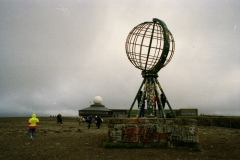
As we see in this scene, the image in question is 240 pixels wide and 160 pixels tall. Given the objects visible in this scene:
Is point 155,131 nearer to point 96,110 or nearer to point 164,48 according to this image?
point 164,48

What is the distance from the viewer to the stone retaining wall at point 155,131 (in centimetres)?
811

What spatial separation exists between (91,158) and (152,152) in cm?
252

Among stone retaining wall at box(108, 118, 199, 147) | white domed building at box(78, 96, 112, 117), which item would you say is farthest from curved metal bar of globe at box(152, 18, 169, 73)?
white domed building at box(78, 96, 112, 117)

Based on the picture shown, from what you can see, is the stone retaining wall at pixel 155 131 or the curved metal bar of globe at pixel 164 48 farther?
the curved metal bar of globe at pixel 164 48

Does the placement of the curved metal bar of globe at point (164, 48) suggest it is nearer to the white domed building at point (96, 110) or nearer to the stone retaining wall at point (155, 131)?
the stone retaining wall at point (155, 131)

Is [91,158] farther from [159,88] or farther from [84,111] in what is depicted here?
[84,111]

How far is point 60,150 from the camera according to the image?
768 centimetres

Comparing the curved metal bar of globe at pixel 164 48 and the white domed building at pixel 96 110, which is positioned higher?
the curved metal bar of globe at pixel 164 48

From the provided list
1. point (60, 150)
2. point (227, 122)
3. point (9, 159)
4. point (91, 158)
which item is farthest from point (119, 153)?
point (227, 122)

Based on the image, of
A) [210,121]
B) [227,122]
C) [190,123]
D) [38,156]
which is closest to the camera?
[38,156]

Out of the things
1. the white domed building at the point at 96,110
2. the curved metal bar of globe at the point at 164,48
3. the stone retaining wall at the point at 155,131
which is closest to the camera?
the stone retaining wall at the point at 155,131

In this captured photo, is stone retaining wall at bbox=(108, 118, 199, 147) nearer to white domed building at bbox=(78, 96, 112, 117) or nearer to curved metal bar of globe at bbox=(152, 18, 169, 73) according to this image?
curved metal bar of globe at bbox=(152, 18, 169, 73)

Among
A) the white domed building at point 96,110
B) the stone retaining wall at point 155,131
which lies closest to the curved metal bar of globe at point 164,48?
the stone retaining wall at point 155,131

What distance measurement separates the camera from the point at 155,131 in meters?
8.23
